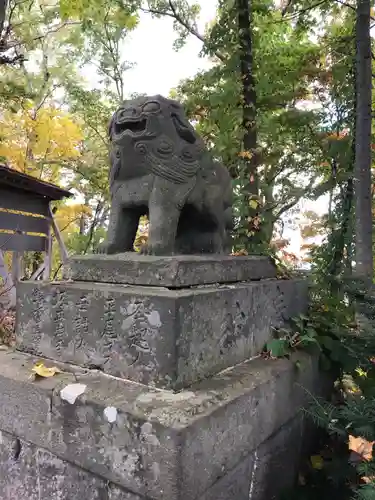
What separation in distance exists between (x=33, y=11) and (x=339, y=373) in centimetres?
1056

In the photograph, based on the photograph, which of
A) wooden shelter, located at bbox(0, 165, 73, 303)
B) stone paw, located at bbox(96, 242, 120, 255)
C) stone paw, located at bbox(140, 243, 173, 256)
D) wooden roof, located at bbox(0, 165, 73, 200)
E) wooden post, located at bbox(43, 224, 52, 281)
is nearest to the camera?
stone paw, located at bbox(140, 243, 173, 256)

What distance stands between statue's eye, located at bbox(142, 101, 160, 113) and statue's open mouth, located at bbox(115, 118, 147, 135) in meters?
0.06

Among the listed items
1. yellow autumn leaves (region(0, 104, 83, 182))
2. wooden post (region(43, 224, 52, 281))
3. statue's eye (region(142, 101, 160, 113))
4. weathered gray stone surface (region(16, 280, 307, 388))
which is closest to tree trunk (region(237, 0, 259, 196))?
wooden post (region(43, 224, 52, 281))

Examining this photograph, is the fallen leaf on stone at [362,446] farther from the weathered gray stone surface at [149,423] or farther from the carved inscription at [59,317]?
the carved inscription at [59,317]

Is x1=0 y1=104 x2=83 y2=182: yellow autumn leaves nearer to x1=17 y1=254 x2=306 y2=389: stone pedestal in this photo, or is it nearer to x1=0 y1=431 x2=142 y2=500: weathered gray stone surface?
x1=17 y1=254 x2=306 y2=389: stone pedestal

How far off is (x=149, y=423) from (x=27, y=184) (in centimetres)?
459

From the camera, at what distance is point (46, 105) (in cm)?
990

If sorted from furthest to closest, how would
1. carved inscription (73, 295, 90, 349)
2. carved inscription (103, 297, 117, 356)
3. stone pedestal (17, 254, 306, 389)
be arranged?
carved inscription (73, 295, 90, 349)
carved inscription (103, 297, 117, 356)
stone pedestal (17, 254, 306, 389)

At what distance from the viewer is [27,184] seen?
5.14m

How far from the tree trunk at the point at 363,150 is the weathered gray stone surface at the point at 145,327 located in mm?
1770

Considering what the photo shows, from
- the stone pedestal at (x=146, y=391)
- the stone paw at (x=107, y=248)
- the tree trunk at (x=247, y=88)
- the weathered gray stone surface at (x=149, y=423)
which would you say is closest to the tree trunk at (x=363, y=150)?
the tree trunk at (x=247, y=88)

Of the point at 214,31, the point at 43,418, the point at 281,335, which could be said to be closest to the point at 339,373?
the point at 281,335

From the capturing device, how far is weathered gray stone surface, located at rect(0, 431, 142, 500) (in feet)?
4.98

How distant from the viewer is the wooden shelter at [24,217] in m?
4.96
